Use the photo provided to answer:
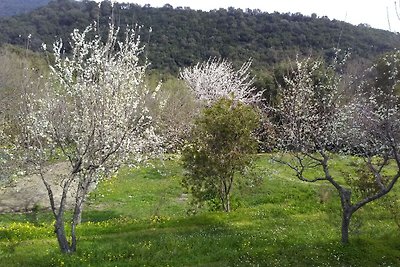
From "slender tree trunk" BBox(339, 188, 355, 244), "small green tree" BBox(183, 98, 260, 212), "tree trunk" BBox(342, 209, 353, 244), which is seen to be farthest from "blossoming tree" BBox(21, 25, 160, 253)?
"tree trunk" BBox(342, 209, 353, 244)

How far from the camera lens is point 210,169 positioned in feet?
64.7

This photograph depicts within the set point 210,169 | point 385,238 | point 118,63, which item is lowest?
point 385,238

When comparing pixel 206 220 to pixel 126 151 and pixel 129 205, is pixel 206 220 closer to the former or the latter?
pixel 126 151

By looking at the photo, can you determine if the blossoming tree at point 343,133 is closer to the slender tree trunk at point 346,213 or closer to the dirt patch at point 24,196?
the slender tree trunk at point 346,213

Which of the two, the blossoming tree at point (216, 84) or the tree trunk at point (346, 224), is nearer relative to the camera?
the tree trunk at point (346, 224)

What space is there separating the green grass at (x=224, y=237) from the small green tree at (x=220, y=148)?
1851 millimetres

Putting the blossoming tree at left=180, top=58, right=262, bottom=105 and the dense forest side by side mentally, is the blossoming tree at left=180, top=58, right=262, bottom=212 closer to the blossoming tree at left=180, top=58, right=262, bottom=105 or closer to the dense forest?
the blossoming tree at left=180, top=58, right=262, bottom=105

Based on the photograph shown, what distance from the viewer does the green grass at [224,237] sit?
44.8ft

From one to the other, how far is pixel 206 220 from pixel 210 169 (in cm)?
251

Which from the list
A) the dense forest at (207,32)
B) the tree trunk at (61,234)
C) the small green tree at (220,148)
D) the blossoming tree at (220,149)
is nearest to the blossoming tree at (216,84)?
the blossoming tree at (220,149)

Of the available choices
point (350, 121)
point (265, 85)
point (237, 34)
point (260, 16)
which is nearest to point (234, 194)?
point (350, 121)

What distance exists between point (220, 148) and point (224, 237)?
5.22 metres

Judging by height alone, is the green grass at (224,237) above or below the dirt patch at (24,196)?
below

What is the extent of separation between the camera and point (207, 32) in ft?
299
